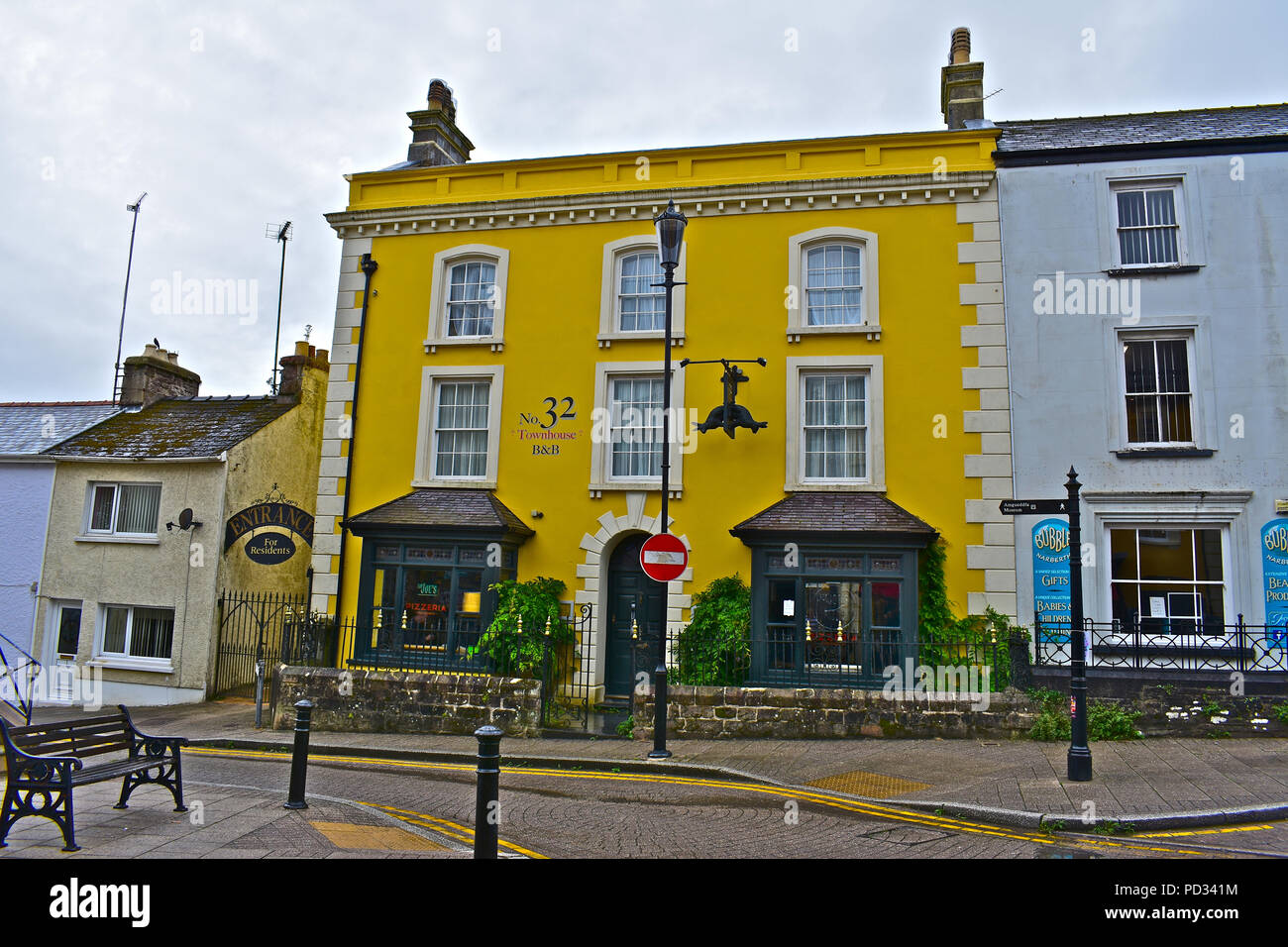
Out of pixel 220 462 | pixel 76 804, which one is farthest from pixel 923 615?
pixel 220 462

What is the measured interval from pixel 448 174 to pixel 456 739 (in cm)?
1146

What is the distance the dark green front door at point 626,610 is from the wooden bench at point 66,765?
353 inches

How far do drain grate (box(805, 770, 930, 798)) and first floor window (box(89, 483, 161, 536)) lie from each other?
15745 millimetres

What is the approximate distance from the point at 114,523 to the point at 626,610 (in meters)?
11.7

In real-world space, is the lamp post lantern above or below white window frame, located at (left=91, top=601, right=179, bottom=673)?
above

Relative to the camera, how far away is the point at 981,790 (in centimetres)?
920

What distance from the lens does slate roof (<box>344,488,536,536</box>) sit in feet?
51.8

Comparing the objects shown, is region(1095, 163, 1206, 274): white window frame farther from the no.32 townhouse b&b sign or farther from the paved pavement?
the no.32 townhouse b&b sign

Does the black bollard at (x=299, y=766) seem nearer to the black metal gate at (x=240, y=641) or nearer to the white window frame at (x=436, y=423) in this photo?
the white window frame at (x=436, y=423)

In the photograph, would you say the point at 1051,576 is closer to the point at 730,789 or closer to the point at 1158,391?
the point at 1158,391

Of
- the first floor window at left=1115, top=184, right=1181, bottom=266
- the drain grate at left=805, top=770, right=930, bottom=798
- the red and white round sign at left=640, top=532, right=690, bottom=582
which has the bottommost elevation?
the drain grate at left=805, top=770, right=930, bottom=798

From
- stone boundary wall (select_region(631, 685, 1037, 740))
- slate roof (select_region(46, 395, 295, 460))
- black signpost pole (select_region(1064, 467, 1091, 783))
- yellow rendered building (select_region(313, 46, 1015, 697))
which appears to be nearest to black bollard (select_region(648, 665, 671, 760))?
stone boundary wall (select_region(631, 685, 1037, 740))

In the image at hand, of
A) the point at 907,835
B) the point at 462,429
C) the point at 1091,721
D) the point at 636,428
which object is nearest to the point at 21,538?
the point at 462,429

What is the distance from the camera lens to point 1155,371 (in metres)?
14.8
